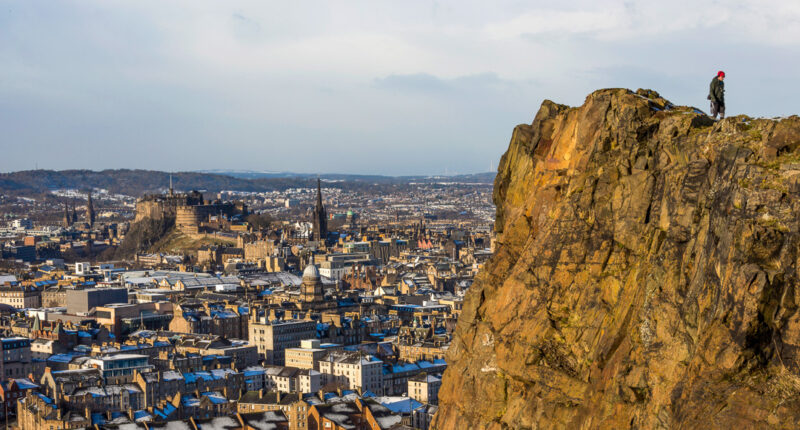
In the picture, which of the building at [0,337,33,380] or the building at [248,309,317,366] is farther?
the building at [248,309,317,366]

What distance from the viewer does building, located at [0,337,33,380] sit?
88750 millimetres

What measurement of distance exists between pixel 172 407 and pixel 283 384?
12.3m

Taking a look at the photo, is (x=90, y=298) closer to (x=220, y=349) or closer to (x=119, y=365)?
(x=220, y=349)

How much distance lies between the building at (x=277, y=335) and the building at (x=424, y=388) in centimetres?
2022

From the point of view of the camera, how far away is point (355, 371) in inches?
3339

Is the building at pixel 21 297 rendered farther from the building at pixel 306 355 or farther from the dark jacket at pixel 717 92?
the dark jacket at pixel 717 92

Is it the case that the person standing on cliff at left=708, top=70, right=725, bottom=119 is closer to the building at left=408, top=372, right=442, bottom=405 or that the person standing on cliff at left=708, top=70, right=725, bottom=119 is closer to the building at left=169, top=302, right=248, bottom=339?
the building at left=408, top=372, right=442, bottom=405

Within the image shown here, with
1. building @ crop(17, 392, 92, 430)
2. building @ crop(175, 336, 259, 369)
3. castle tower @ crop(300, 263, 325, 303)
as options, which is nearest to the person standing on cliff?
building @ crop(17, 392, 92, 430)

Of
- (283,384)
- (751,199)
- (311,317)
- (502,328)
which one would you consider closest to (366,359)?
(283,384)

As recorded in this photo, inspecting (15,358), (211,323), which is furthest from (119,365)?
(211,323)

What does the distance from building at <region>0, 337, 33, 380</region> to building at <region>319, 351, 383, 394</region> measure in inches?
831

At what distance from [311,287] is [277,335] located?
1796 cm

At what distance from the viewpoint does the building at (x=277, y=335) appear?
9919 centimetres

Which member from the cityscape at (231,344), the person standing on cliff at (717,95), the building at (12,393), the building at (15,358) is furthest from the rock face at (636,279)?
the building at (15,358)
